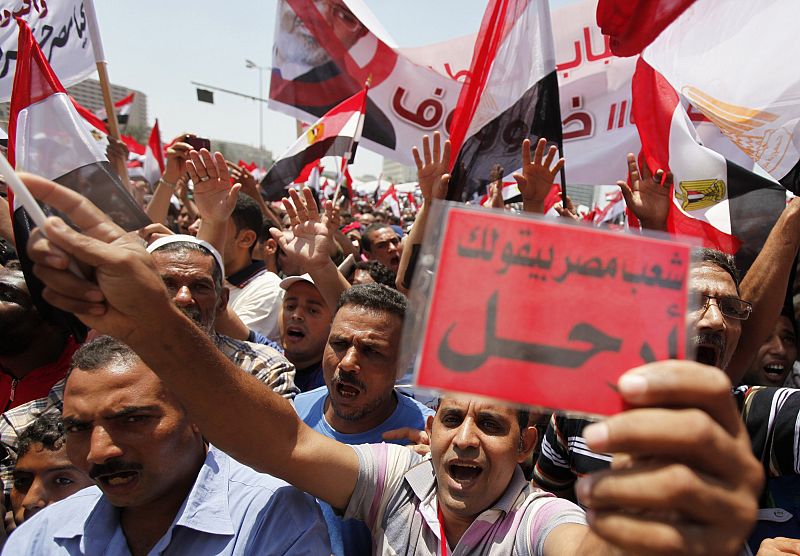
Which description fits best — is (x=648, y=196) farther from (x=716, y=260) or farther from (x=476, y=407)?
(x=476, y=407)

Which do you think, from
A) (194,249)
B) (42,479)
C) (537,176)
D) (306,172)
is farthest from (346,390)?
(306,172)

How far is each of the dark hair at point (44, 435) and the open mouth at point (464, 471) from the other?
144 cm

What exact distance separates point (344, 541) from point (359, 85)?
4.42 metres

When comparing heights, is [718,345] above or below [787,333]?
above

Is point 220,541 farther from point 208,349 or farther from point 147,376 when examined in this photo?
point 208,349

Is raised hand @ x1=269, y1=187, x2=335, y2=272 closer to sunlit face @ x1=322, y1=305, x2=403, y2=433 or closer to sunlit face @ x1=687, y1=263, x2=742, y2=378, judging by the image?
sunlit face @ x1=322, y1=305, x2=403, y2=433

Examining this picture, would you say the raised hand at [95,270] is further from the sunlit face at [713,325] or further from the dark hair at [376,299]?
the sunlit face at [713,325]

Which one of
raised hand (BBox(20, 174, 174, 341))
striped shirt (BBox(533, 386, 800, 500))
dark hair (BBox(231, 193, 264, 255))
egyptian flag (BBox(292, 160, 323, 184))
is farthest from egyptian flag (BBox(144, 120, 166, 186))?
raised hand (BBox(20, 174, 174, 341))

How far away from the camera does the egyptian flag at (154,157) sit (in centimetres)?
967

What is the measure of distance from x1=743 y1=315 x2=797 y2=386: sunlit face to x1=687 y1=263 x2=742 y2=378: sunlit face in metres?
1.03

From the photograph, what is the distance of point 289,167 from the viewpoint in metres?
5.09

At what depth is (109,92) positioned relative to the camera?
173 inches

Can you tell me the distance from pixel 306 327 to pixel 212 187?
3.16 feet

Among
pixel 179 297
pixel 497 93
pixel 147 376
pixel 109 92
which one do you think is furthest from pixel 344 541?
pixel 109 92
